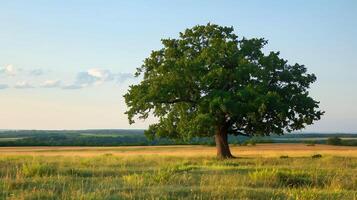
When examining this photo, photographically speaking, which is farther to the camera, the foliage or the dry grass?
the dry grass

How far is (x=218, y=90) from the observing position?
41531 mm

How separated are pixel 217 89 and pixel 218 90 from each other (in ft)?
4.63

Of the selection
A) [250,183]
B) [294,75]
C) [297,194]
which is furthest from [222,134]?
[297,194]

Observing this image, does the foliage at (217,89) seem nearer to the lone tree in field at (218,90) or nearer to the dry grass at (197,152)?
the lone tree in field at (218,90)

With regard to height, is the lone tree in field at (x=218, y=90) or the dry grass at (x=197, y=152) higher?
the lone tree in field at (x=218, y=90)

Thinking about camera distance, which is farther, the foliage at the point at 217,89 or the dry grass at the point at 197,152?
the dry grass at the point at 197,152

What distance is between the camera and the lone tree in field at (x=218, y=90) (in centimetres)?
4006

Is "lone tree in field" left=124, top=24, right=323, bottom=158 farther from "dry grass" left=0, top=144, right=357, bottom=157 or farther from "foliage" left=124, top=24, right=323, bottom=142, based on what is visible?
"dry grass" left=0, top=144, right=357, bottom=157

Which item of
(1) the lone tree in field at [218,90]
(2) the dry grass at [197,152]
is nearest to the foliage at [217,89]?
(1) the lone tree in field at [218,90]

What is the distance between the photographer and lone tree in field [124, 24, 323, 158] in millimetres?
40062

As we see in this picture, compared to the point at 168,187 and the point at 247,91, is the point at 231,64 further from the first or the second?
the point at 168,187

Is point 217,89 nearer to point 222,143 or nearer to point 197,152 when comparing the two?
point 222,143

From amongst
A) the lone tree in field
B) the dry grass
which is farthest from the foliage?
the dry grass

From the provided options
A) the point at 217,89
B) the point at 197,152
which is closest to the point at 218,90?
the point at 217,89
